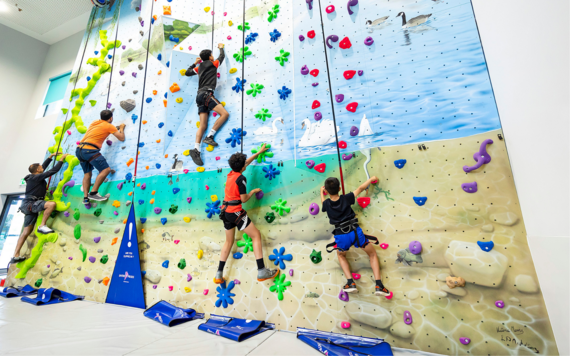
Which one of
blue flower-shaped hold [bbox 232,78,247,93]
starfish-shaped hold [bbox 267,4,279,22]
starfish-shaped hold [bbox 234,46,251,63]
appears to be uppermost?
starfish-shaped hold [bbox 267,4,279,22]

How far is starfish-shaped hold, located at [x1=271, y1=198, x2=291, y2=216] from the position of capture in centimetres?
245

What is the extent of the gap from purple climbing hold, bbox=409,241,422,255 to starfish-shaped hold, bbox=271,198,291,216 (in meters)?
1.08

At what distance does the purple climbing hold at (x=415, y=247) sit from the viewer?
1913mm

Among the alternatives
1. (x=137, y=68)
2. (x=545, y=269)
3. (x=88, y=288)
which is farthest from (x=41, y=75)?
(x=545, y=269)

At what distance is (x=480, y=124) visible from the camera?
194 cm

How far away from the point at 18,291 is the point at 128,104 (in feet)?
10.1

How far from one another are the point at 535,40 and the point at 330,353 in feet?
7.93

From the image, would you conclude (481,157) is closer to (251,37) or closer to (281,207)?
(281,207)

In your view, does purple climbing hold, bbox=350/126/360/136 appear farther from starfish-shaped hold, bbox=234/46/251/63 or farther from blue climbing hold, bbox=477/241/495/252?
starfish-shaped hold, bbox=234/46/251/63

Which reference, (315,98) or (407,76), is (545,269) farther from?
(315,98)

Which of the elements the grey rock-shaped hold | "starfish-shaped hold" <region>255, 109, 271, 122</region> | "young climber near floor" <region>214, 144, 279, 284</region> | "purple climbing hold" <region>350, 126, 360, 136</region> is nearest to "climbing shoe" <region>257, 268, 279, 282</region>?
"young climber near floor" <region>214, 144, 279, 284</region>

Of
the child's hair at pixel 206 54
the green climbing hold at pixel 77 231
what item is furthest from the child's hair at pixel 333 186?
the green climbing hold at pixel 77 231

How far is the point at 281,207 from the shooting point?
2.47 metres

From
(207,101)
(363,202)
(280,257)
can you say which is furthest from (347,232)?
(207,101)
